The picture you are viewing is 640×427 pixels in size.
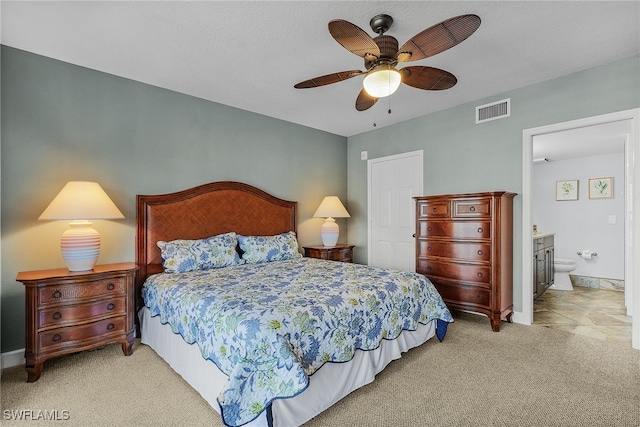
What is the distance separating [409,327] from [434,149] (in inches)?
101

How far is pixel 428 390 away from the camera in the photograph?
7.07 ft

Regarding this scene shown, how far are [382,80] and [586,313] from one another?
154 inches

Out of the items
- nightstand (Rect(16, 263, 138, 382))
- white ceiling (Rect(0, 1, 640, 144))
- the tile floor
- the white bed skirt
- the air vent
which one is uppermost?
white ceiling (Rect(0, 1, 640, 144))

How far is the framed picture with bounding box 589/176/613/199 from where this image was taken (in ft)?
17.6

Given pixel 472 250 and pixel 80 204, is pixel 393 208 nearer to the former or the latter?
pixel 472 250

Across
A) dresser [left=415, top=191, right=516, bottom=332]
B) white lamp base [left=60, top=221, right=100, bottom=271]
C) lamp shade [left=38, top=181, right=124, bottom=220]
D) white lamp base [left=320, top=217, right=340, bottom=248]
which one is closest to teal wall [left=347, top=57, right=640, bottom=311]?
dresser [left=415, top=191, right=516, bottom=332]

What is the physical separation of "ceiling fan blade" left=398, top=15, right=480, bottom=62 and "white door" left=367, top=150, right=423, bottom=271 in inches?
98.8

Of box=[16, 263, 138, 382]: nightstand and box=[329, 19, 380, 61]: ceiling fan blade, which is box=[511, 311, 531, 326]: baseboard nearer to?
box=[329, 19, 380, 61]: ceiling fan blade

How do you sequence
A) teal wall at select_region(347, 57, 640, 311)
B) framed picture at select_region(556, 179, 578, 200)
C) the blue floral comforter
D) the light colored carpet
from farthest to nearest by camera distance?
framed picture at select_region(556, 179, 578, 200)
teal wall at select_region(347, 57, 640, 311)
the light colored carpet
the blue floral comforter

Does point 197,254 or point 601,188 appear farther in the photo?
point 601,188

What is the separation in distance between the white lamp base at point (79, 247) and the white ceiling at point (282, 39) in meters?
1.52

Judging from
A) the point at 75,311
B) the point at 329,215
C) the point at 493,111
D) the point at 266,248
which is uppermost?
the point at 493,111

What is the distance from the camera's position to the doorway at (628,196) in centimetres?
278

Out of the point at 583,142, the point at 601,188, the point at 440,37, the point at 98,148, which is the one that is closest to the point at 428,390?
the point at 440,37
